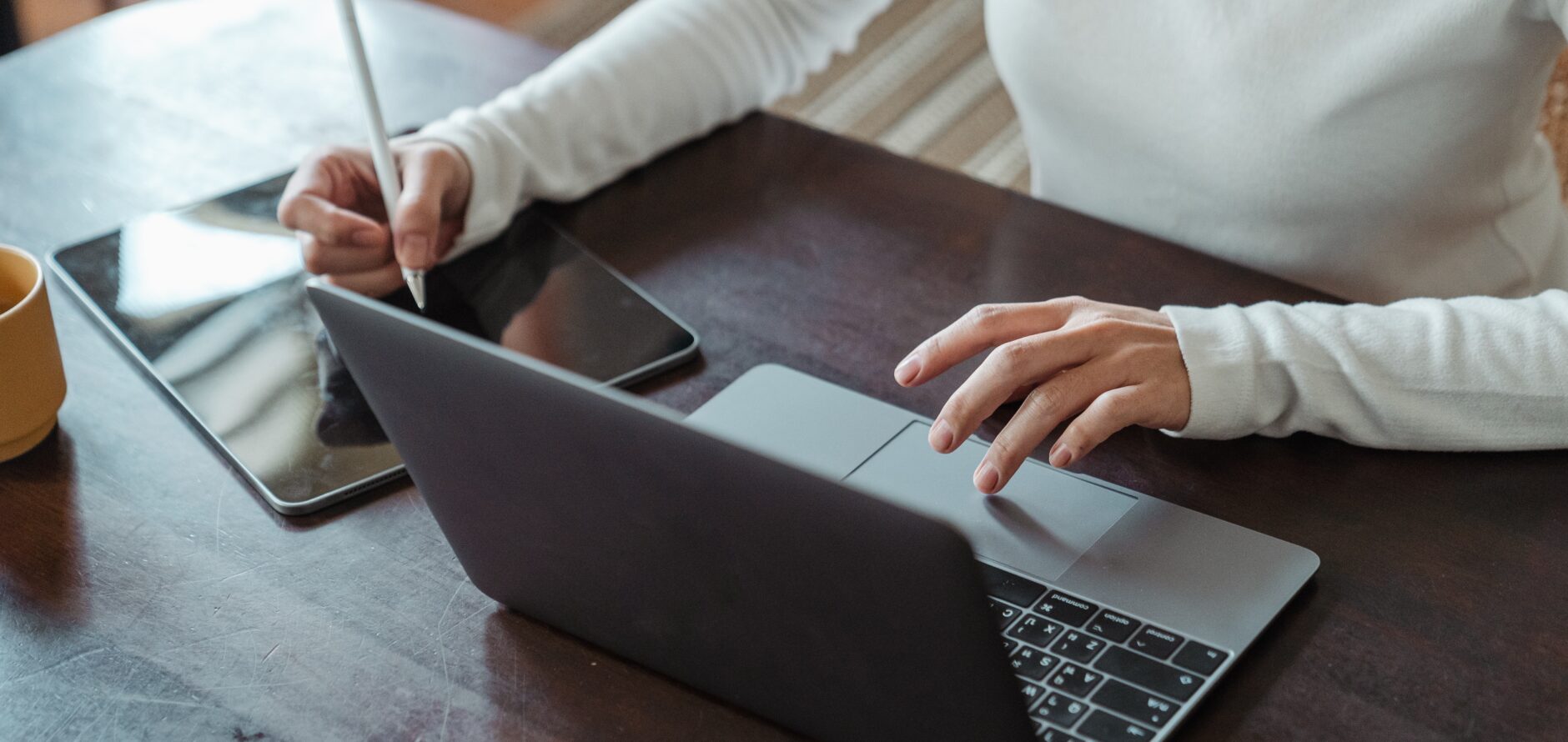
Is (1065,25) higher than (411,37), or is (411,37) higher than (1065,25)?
(1065,25)

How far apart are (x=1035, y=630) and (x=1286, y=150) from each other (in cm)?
52

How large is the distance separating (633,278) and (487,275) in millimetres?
98

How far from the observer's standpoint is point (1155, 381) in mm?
672

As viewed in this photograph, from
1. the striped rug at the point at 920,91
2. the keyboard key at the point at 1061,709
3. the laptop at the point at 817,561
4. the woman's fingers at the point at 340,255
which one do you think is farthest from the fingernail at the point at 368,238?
the striped rug at the point at 920,91

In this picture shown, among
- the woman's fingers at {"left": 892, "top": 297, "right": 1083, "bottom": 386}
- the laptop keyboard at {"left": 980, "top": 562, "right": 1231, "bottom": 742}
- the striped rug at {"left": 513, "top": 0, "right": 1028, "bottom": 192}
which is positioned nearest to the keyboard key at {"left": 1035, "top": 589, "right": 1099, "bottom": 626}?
the laptop keyboard at {"left": 980, "top": 562, "right": 1231, "bottom": 742}

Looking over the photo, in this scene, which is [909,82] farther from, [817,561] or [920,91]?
[817,561]

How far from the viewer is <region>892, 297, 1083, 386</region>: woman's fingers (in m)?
0.67

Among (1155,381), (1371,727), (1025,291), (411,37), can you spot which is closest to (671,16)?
(411,37)

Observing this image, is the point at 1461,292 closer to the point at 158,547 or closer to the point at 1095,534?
the point at 1095,534

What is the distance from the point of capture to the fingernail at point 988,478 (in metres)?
0.63

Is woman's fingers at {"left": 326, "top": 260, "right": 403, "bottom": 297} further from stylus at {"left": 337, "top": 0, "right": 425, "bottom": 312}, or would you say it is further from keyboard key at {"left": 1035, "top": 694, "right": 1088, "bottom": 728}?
keyboard key at {"left": 1035, "top": 694, "right": 1088, "bottom": 728}

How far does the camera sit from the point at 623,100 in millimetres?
984

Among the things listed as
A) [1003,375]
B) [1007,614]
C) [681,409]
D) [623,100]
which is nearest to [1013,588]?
[1007,614]

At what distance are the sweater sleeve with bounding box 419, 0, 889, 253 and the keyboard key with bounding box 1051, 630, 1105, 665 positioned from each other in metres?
0.52
